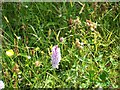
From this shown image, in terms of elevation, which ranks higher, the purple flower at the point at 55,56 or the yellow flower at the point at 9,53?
the yellow flower at the point at 9,53

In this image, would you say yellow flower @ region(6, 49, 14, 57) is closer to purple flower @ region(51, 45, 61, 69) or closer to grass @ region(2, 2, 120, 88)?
grass @ region(2, 2, 120, 88)

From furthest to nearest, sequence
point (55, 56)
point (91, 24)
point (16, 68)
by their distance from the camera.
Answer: point (91, 24)
point (16, 68)
point (55, 56)

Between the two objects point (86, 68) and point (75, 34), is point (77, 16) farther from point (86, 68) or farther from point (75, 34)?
point (86, 68)

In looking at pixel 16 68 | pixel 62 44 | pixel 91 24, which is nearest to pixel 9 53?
pixel 16 68

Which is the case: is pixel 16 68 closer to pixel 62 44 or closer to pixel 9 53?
pixel 9 53

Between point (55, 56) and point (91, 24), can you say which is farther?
point (91, 24)

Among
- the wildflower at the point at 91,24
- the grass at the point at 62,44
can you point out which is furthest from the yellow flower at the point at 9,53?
the wildflower at the point at 91,24

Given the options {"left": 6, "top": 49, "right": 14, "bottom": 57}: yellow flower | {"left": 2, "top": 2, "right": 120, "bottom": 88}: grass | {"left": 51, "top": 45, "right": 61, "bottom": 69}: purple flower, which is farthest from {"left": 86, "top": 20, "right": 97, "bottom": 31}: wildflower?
{"left": 6, "top": 49, "right": 14, "bottom": 57}: yellow flower

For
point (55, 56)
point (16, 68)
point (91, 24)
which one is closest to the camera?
point (55, 56)

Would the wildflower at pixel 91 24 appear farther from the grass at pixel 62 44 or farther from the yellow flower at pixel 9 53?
the yellow flower at pixel 9 53
